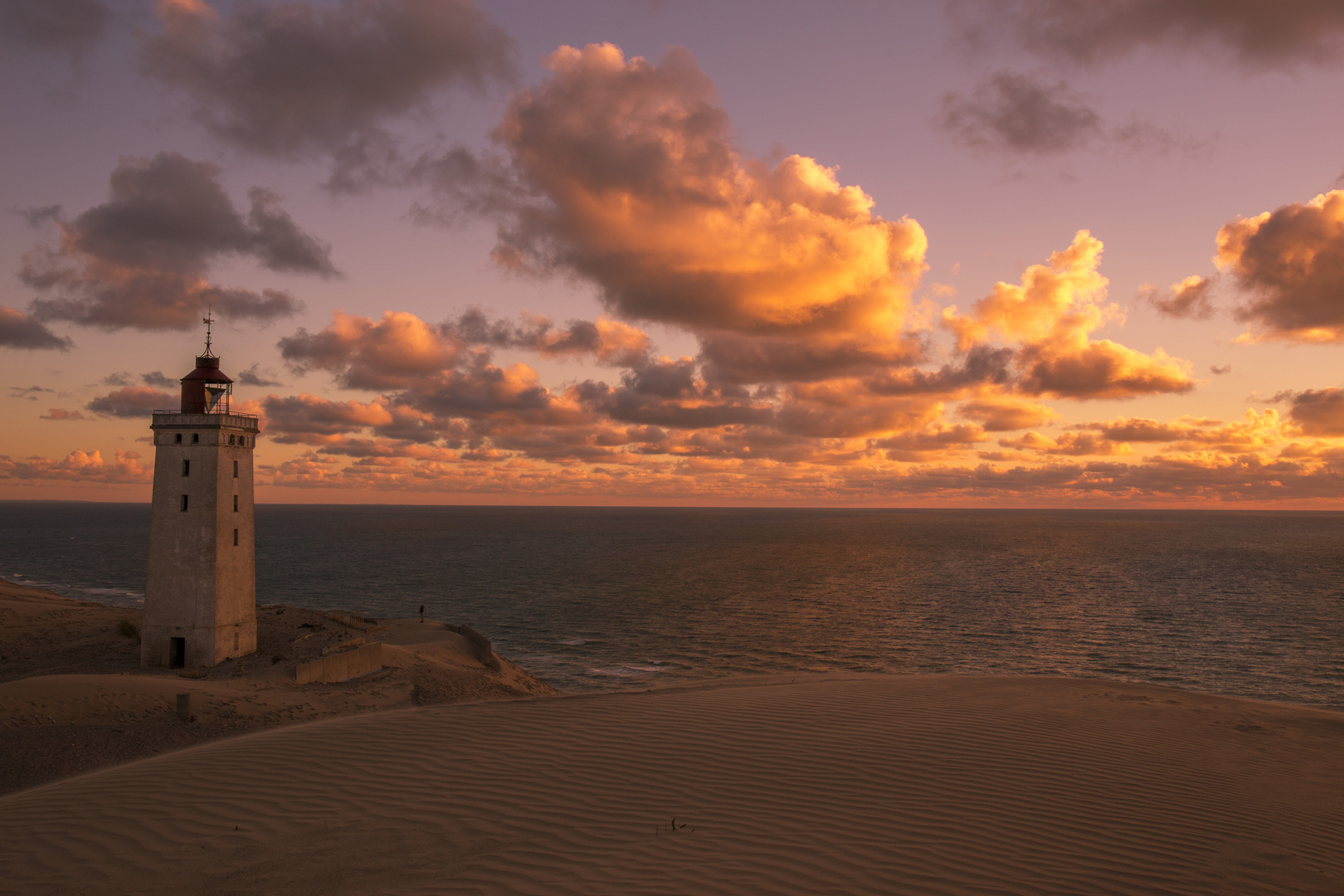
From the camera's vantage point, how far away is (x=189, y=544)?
1049 inches

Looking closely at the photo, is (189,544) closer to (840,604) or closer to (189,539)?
(189,539)

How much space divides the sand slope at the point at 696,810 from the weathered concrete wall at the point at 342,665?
38.5ft

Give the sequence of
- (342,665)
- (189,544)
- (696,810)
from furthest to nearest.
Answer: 1. (189,544)
2. (342,665)
3. (696,810)

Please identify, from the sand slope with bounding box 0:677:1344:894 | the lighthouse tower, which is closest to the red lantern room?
the lighthouse tower

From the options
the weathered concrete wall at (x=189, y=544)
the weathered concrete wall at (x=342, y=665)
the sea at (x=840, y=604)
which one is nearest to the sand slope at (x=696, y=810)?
the weathered concrete wall at (x=342, y=665)

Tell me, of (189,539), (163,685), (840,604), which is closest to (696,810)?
(163,685)

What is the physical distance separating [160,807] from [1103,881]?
1231 centimetres

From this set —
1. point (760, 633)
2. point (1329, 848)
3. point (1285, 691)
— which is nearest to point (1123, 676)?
point (1285, 691)

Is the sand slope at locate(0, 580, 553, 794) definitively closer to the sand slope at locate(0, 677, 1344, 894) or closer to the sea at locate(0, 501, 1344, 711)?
the sand slope at locate(0, 677, 1344, 894)

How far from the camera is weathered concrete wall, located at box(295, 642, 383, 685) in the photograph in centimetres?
2545

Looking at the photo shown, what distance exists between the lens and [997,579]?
7856 centimetres

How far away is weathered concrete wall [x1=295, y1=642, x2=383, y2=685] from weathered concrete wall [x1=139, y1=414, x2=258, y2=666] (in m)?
4.42

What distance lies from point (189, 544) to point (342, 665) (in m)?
7.31

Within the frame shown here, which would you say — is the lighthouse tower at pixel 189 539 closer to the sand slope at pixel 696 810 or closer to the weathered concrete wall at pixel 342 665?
the weathered concrete wall at pixel 342 665
